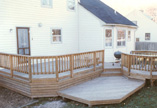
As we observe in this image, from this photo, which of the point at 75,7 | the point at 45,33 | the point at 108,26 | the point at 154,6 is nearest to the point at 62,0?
the point at 75,7

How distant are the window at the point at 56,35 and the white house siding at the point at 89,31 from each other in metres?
1.85

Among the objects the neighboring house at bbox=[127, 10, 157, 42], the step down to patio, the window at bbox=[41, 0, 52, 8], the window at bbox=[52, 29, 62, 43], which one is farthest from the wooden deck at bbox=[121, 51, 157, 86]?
the neighboring house at bbox=[127, 10, 157, 42]

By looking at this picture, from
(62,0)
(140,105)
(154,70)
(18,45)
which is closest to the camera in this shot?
(140,105)

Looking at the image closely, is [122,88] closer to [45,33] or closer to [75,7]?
[45,33]

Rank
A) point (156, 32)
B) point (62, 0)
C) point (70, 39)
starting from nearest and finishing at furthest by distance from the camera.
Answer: point (62, 0), point (70, 39), point (156, 32)

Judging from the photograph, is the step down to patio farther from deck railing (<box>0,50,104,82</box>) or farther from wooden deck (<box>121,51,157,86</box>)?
deck railing (<box>0,50,104,82</box>)

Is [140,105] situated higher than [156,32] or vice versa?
[156,32]

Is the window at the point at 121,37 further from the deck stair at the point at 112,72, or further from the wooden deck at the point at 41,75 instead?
the wooden deck at the point at 41,75

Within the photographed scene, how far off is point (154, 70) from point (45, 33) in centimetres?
653

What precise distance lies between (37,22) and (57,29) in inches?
63.9

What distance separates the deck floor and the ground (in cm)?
20

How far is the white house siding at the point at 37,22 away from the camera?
855cm

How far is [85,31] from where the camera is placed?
40.2 ft

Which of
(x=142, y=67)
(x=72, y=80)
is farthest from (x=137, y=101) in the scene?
(x=72, y=80)
